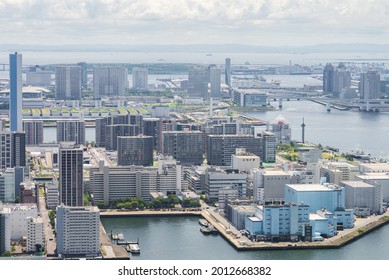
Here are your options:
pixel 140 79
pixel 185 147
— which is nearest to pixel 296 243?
pixel 185 147

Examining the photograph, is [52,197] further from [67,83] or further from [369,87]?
[369,87]

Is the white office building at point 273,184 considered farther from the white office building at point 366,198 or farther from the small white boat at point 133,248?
the small white boat at point 133,248

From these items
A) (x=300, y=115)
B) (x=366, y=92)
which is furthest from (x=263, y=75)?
(x=300, y=115)

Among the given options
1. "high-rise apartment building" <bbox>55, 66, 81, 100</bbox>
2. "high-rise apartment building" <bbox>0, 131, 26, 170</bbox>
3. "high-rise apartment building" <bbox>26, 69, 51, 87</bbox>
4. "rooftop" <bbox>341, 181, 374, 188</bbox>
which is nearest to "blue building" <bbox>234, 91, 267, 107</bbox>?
"high-rise apartment building" <bbox>55, 66, 81, 100</bbox>

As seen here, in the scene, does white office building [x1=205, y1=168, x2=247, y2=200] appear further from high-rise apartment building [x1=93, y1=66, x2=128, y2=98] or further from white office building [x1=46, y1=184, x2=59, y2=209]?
high-rise apartment building [x1=93, y1=66, x2=128, y2=98]

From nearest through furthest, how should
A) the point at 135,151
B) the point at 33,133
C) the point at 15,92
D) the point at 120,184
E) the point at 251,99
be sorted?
the point at 120,184, the point at 135,151, the point at 33,133, the point at 15,92, the point at 251,99
